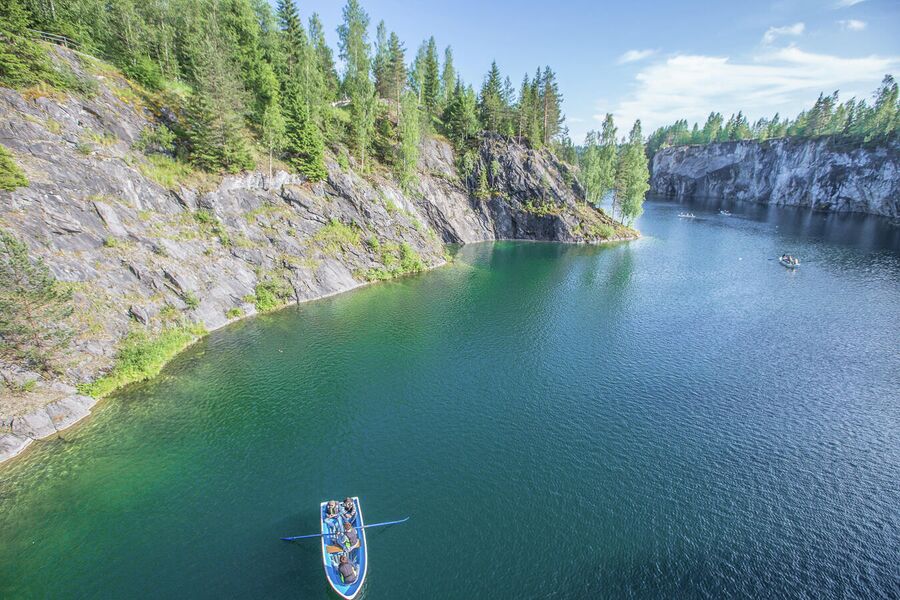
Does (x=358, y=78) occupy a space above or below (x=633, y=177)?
above

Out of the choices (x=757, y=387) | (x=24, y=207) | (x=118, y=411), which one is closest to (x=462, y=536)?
(x=118, y=411)

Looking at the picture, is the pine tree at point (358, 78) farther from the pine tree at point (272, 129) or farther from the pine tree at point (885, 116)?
the pine tree at point (885, 116)

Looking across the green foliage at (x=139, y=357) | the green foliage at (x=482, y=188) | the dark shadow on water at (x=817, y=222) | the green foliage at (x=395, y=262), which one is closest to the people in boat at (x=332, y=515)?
the green foliage at (x=139, y=357)

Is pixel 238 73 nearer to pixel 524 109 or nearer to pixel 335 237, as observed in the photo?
pixel 335 237

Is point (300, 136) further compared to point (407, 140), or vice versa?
point (407, 140)

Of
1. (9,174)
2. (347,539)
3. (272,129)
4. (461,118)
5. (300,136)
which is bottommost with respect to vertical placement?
(347,539)

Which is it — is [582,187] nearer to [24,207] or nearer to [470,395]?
[470,395]

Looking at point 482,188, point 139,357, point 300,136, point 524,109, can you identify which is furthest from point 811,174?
point 139,357
